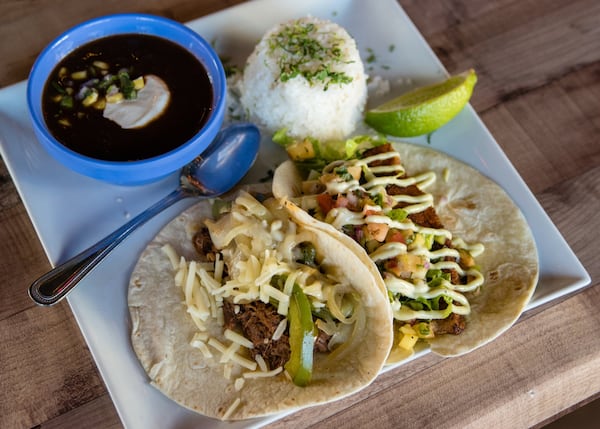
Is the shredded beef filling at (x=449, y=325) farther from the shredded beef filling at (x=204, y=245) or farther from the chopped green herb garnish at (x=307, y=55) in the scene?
the chopped green herb garnish at (x=307, y=55)

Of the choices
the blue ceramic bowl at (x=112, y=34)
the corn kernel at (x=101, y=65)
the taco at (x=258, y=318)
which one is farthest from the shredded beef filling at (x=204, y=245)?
the corn kernel at (x=101, y=65)

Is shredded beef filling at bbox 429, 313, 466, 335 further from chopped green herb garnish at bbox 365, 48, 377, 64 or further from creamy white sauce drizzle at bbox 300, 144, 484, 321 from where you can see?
chopped green herb garnish at bbox 365, 48, 377, 64

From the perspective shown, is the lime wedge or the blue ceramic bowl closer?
the blue ceramic bowl

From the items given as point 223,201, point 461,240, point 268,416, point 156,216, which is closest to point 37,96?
point 156,216

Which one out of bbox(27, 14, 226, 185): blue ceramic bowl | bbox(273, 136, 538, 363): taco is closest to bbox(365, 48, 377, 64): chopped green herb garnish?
bbox(273, 136, 538, 363): taco

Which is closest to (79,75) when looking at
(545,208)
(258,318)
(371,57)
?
(258,318)

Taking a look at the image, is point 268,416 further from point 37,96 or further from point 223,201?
point 37,96
